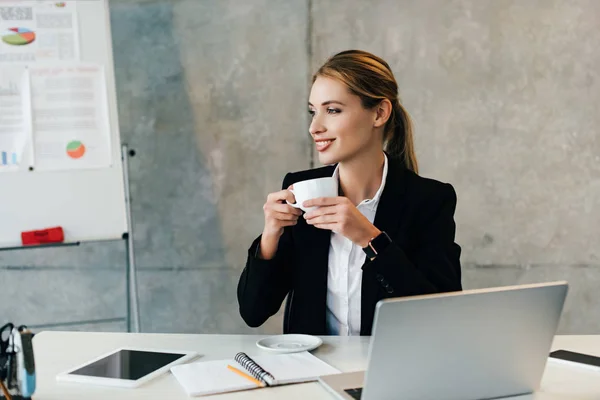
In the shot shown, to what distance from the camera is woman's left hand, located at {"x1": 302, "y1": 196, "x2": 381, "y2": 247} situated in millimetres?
1526

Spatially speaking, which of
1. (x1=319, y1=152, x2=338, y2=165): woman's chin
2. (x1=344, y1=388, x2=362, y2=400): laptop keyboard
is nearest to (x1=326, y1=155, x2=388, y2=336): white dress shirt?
(x1=319, y1=152, x2=338, y2=165): woman's chin

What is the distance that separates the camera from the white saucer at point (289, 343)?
1463 millimetres

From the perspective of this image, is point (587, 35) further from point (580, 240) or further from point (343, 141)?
point (343, 141)

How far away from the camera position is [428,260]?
1.78 m

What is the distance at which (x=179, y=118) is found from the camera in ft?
10.2

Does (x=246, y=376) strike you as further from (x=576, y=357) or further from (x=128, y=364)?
(x=576, y=357)

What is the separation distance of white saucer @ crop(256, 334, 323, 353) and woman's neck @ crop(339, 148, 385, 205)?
1.65 ft

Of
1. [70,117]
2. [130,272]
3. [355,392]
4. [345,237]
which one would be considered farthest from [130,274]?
[355,392]

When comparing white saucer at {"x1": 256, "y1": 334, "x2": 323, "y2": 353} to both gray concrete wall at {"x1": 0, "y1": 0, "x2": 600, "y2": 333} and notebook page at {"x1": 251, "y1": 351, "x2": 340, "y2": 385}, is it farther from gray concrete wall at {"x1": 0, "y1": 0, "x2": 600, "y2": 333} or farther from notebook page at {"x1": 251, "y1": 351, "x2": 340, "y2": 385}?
gray concrete wall at {"x1": 0, "y1": 0, "x2": 600, "y2": 333}

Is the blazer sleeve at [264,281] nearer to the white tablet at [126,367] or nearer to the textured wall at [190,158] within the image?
the white tablet at [126,367]

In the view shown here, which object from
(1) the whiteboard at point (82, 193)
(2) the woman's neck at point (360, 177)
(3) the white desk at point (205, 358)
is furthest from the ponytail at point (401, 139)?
(1) the whiteboard at point (82, 193)

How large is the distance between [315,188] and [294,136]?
5.28ft

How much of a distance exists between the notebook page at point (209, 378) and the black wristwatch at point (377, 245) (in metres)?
0.45

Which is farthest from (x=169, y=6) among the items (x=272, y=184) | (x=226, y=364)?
(x=226, y=364)
